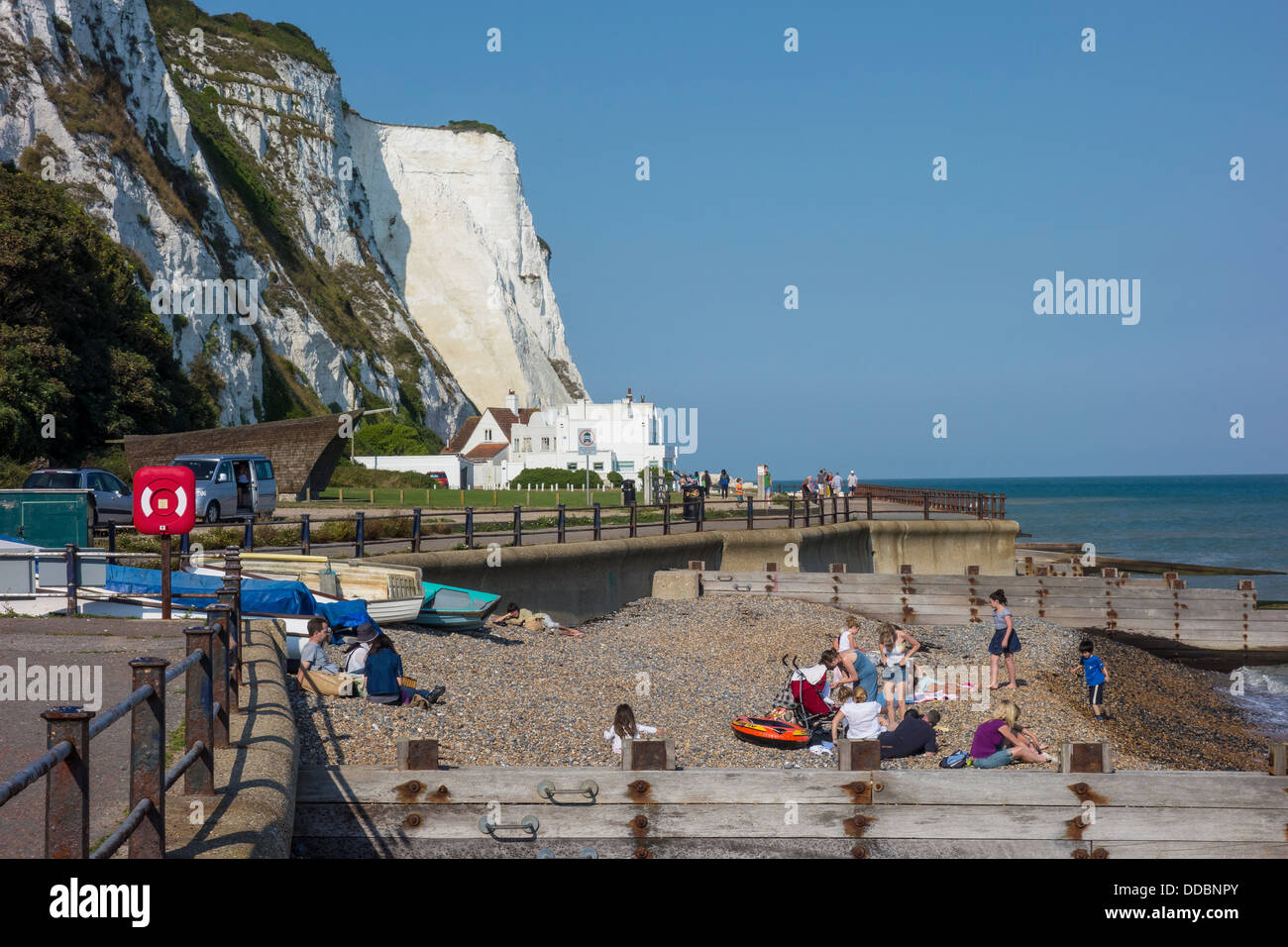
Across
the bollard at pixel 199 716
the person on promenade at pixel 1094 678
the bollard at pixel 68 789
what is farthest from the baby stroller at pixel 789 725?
the bollard at pixel 68 789

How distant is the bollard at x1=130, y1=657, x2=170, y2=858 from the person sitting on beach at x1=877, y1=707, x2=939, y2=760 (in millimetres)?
9568

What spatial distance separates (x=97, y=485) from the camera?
85.4ft

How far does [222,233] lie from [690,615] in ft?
192

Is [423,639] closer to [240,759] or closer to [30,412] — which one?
[240,759]

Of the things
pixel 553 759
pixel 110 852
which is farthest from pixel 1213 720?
pixel 110 852

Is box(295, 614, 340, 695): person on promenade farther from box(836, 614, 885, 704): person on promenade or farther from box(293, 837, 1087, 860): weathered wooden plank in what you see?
box(836, 614, 885, 704): person on promenade

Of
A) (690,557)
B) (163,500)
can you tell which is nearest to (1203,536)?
(690,557)

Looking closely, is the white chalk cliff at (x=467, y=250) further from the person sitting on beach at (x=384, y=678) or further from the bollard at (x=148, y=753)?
the bollard at (x=148, y=753)

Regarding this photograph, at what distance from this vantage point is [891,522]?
39625mm

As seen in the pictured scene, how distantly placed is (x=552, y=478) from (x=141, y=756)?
255 ft

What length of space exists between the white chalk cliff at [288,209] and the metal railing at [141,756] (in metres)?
54.3

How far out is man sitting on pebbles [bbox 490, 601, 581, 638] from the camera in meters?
21.4

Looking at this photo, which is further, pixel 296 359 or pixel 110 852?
pixel 296 359
